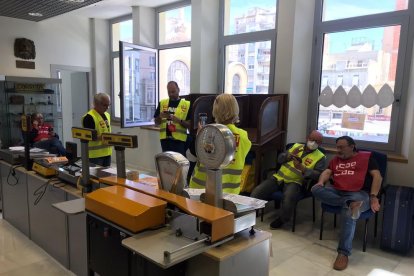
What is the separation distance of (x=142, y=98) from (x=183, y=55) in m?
1.07

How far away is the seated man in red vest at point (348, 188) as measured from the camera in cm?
282

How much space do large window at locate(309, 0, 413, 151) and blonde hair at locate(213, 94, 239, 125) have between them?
7.48 ft

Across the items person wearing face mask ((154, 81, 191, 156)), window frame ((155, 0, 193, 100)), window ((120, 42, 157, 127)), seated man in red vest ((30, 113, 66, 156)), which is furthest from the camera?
window frame ((155, 0, 193, 100))

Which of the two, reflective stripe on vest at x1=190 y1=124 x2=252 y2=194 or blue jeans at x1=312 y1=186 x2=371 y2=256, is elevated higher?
reflective stripe on vest at x1=190 y1=124 x2=252 y2=194

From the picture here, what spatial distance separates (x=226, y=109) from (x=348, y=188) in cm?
175

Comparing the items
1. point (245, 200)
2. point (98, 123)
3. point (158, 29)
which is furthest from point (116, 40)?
point (245, 200)

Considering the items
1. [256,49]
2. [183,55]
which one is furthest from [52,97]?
[256,49]

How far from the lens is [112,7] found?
585 cm

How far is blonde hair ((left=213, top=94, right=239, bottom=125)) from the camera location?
6.66 ft

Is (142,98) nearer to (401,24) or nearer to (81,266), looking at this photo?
(81,266)

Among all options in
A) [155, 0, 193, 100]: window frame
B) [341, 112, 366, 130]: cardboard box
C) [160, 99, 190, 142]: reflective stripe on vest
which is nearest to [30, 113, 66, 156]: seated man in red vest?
[160, 99, 190, 142]: reflective stripe on vest

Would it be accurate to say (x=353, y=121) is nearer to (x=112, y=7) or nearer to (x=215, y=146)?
(x=215, y=146)

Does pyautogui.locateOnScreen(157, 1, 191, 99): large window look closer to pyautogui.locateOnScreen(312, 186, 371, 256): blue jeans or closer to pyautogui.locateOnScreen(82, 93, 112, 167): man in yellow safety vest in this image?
pyautogui.locateOnScreen(82, 93, 112, 167): man in yellow safety vest

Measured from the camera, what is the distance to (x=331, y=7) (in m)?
3.91
